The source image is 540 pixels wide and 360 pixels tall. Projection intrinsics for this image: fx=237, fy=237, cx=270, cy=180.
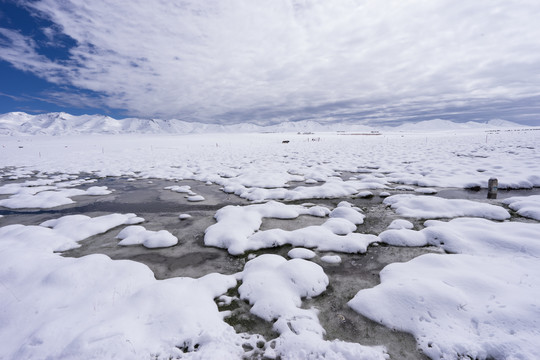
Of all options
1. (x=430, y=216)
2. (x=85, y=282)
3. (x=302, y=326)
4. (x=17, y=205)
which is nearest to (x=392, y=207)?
(x=430, y=216)

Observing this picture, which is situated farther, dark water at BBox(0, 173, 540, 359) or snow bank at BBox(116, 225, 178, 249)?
snow bank at BBox(116, 225, 178, 249)

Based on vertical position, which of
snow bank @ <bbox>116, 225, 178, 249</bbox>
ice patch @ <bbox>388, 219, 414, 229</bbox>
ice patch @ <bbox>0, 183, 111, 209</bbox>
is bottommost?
ice patch @ <bbox>388, 219, 414, 229</bbox>

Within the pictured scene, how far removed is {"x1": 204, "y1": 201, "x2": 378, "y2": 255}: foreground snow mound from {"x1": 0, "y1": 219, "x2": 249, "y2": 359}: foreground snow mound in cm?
132

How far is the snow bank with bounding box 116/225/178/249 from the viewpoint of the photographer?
17.2ft

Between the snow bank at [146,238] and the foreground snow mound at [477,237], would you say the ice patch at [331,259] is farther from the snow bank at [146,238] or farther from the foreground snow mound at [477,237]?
the snow bank at [146,238]

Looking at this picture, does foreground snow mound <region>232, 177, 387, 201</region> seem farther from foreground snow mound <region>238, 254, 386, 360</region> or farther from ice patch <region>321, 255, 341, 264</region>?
foreground snow mound <region>238, 254, 386, 360</region>

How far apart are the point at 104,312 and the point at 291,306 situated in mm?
2448

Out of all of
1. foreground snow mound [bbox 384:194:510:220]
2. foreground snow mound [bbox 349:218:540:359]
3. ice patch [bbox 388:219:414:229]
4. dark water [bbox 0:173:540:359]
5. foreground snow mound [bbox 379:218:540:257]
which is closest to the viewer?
foreground snow mound [bbox 349:218:540:359]

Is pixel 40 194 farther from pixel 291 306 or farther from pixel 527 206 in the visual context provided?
pixel 527 206

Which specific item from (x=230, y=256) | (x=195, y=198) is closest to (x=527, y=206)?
(x=230, y=256)

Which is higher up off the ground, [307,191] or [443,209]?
[307,191]

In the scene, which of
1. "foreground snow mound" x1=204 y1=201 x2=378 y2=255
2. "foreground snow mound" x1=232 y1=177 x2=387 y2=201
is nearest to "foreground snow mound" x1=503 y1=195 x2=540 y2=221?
"foreground snow mound" x1=232 y1=177 x2=387 y2=201

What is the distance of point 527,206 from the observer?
6.45m

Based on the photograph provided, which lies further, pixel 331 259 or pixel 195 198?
pixel 195 198
